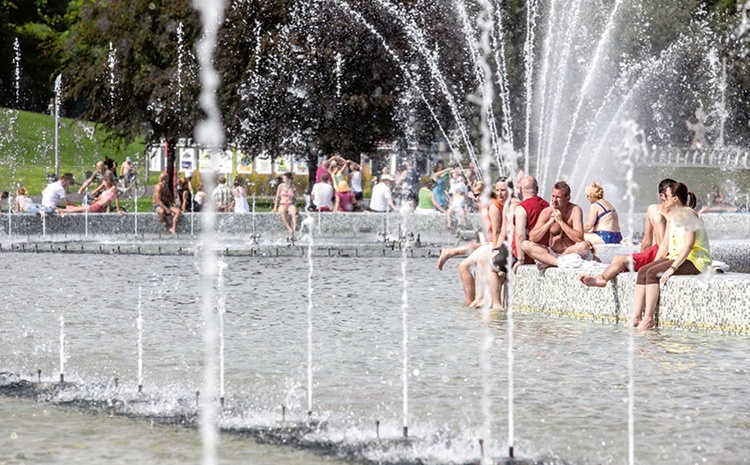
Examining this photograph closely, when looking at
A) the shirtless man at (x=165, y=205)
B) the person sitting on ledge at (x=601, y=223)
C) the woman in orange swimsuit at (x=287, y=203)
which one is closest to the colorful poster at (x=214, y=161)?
the shirtless man at (x=165, y=205)

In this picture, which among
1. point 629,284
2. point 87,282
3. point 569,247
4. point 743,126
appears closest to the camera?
point 629,284

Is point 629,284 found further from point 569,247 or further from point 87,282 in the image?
point 87,282

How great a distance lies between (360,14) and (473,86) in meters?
4.97

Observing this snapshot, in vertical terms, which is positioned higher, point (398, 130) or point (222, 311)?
point (398, 130)

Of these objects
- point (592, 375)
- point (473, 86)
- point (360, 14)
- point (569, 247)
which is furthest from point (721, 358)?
point (473, 86)

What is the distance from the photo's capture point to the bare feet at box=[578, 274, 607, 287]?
12682 mm

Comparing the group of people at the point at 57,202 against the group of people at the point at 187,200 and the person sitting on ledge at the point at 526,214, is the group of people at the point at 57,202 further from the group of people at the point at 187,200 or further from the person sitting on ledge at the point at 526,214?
the person sitting on ledge at the point at 526,214

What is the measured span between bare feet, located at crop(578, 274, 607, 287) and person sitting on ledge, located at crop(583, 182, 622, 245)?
250cm

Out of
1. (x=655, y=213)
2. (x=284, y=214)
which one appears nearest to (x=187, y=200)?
(x=284, y=214)

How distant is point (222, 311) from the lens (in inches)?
536

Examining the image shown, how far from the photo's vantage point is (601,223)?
50.9ft

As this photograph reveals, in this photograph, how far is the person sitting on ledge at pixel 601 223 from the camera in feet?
50.2

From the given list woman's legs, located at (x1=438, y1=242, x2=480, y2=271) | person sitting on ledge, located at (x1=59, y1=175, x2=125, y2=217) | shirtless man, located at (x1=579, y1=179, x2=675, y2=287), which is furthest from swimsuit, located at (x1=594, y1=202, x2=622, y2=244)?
person sitting on ledge, located at (x1=59, y1=175, x2=125, y2=217)

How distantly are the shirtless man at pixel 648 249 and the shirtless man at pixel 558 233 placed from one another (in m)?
0.63
